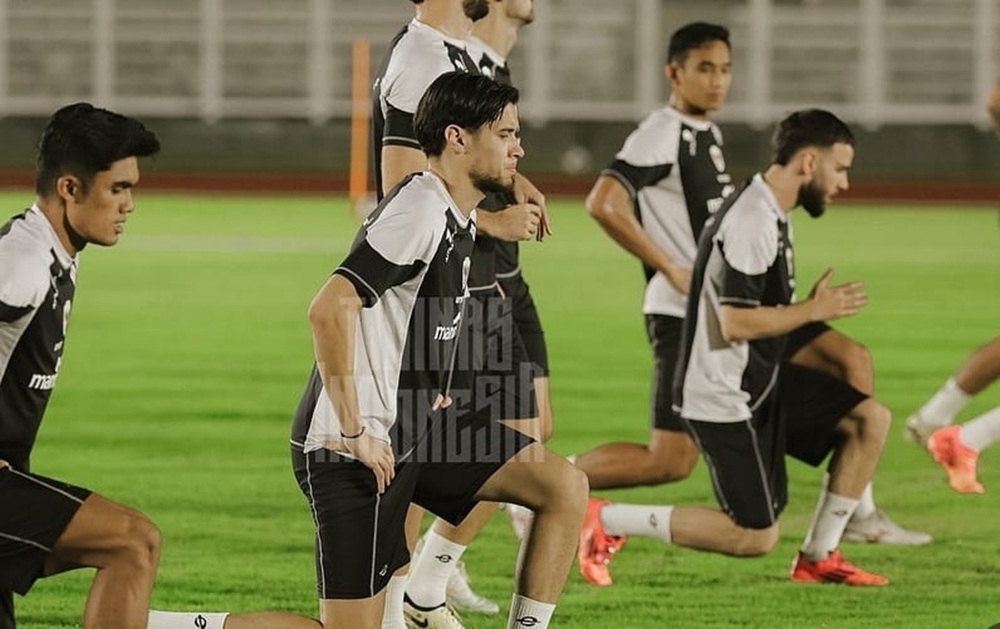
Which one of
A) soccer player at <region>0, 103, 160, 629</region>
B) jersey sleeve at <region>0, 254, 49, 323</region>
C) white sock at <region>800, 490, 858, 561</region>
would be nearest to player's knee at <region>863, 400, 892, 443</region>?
white sock at <region>800, 490, 858, 561</region>

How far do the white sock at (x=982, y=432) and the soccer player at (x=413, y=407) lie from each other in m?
3.16

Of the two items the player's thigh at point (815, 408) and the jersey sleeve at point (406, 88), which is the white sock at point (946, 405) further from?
the jersey sleeve at point (406, 88)

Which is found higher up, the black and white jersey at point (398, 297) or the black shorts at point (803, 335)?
Answer: the black and white jersey at point (398, 297)

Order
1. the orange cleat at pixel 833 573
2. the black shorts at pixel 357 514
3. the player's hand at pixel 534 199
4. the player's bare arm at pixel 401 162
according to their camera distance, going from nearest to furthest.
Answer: the black shorts at pixel 357 514 < the player's hand at pixel 534 199 < the player's bare arm at pixel 401 162 < the orange cleat at pixel 833 573

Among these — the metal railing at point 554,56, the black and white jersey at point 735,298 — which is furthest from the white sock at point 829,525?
the metal railing at point 554,56

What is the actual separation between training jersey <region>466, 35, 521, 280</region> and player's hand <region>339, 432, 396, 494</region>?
1.23 m

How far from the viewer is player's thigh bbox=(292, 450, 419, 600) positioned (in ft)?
16.6

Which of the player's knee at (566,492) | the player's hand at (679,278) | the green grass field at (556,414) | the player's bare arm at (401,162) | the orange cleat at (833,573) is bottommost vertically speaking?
the green grass field at (556,414)

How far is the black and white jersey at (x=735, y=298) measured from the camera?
6.81 meters

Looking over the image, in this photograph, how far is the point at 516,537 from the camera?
809 cm

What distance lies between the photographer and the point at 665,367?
7.78 meters

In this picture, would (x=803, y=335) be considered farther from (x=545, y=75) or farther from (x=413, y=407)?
(x=545, y=75)

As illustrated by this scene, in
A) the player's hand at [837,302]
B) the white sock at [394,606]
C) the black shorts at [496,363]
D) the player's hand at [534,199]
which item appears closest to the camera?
the white sock at [394,606]

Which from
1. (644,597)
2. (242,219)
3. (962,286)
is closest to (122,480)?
(644,597)
